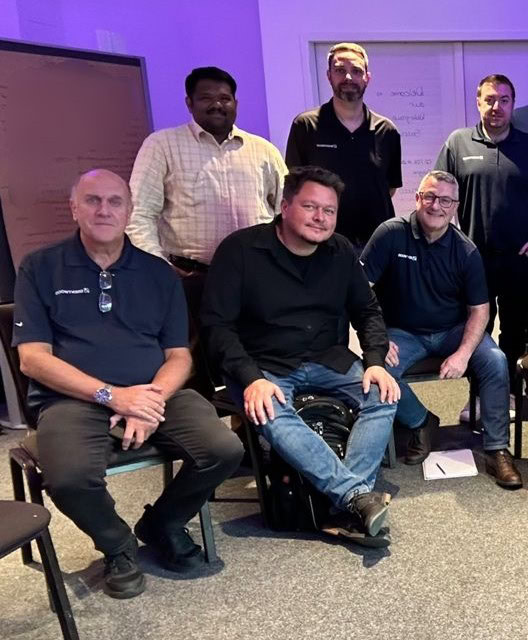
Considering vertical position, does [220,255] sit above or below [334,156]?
below

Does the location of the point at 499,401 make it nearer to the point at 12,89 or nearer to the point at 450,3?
the point at 12,89

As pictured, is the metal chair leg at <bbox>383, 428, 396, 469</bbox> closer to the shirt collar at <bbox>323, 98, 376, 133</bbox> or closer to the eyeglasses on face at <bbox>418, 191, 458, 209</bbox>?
the eyeglasses on face at <bbox>418, 191, 458, 209</bbox>

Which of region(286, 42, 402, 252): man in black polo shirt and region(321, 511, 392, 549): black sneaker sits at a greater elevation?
region(286, 42, 402, 252): man in black polo shirt

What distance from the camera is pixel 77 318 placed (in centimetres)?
196

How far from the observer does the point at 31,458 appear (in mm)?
1860

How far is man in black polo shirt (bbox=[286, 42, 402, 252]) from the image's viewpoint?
2.87 m

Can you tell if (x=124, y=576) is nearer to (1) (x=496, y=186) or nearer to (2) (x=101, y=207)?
(2) (x=101, y=207)

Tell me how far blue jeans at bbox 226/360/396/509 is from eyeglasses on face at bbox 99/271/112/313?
528 millimetres

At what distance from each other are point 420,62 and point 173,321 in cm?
325

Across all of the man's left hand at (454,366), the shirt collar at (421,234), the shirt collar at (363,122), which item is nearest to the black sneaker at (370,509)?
the man's left hand at (454,366)

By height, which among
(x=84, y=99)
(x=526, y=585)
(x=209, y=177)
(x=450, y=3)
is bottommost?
(x=526, y=585)

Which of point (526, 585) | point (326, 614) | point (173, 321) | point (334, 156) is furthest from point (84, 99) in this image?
point (526, 585)

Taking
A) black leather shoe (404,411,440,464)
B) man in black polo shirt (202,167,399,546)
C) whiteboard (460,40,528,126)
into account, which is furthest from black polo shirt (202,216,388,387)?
whiteboard (460,40,528,126)

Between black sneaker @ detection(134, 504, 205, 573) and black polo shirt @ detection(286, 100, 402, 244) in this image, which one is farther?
black polo shirt @ detection(286, 100, 402, 244)
